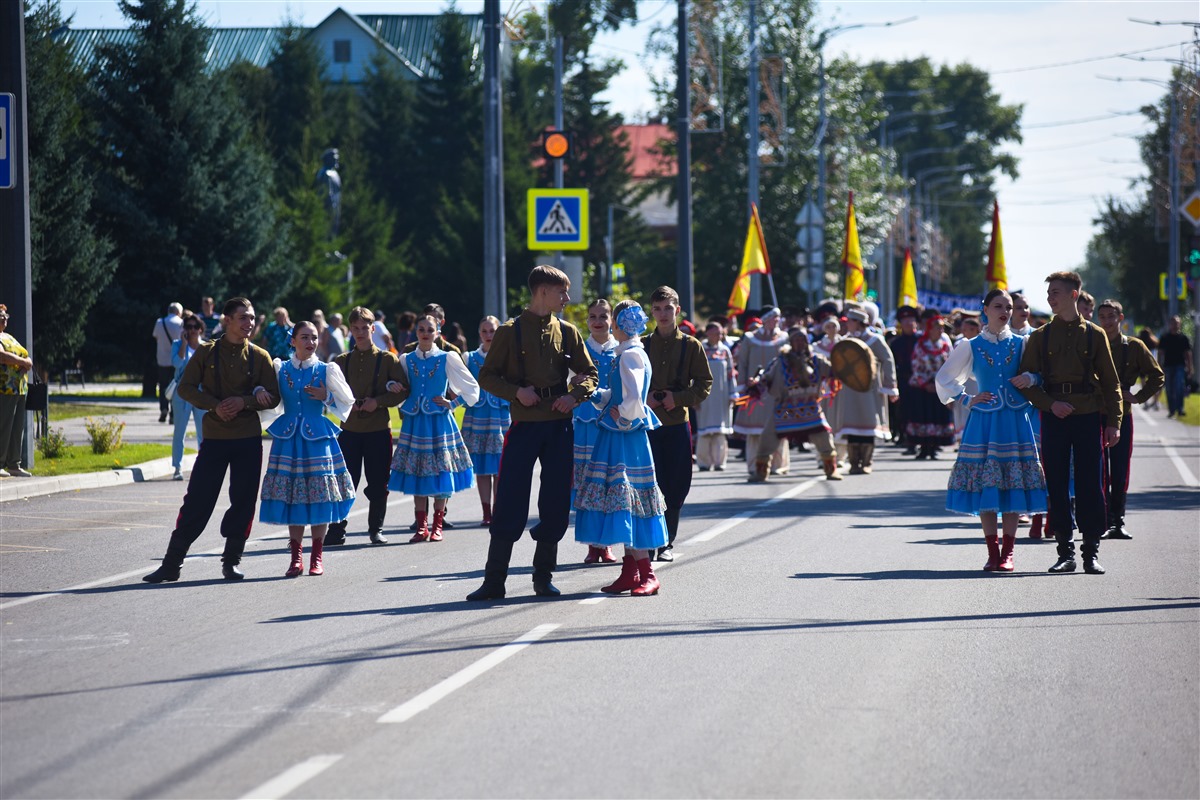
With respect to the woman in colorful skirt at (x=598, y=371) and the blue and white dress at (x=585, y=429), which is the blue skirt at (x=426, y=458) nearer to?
the woman in colorful skirt at (x=598, y=371)

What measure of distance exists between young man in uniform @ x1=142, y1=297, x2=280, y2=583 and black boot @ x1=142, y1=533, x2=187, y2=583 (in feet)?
0.07

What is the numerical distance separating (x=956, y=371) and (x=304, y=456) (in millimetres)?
4368

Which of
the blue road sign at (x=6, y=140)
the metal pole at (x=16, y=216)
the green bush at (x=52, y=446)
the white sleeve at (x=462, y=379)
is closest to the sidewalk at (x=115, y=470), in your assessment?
the green bush at (x=52, y=446)

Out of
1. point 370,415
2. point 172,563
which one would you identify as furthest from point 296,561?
point 370,415

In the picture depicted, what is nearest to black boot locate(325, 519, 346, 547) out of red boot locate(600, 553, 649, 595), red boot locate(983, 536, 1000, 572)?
red boot locate(600, 553, 649, 595)

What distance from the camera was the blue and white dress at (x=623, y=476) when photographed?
10.9 m

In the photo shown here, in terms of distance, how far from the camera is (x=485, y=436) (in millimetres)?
15703

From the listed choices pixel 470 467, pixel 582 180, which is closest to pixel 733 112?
pixel 582 180

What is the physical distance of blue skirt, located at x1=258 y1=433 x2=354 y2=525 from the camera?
483 inches

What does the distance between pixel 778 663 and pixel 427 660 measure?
1655mm

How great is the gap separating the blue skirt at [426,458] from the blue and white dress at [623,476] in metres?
3.70

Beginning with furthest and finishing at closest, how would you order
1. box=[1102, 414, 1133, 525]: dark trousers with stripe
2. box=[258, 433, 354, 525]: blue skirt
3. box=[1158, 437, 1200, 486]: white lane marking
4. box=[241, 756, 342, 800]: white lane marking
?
box=[1158, 437, 1200, 486]: white lane marking
box=[1102, 414, 1133, 525]: dark trousers with stripe
box=[258, 433, 354, 525]: blue skirt
box=[241, 756, 342, 800]: white lane marking

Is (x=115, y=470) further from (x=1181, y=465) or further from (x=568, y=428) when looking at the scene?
(x=1181, y=465)

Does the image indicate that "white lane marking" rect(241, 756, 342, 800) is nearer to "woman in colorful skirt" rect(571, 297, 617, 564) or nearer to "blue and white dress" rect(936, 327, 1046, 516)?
"woman in colorful skirt" rect(571, 297, 617, 564)
